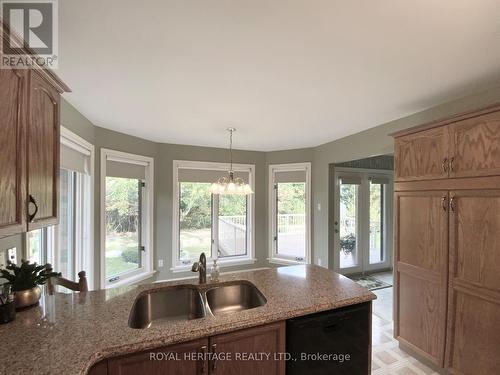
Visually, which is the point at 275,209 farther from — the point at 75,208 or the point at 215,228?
the point at 75,208

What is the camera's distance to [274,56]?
1.61m

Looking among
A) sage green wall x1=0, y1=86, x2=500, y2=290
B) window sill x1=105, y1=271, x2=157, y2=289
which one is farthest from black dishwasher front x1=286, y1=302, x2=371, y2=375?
window sill x1=105, y1=271, x2=157, y2=289

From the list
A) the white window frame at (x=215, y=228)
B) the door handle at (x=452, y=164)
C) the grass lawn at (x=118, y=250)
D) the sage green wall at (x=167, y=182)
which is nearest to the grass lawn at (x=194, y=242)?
the white window frame at (x=215, y=228)

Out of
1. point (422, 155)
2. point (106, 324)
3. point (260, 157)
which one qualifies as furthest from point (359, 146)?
point (106, 324)

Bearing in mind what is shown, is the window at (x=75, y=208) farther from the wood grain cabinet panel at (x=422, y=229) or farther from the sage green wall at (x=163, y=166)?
the wood grain cabinet panel at (x=422, y=229)

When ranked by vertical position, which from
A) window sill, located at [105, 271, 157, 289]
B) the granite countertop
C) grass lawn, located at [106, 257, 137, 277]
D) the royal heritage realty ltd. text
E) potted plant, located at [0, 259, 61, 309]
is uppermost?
potted plant, located at [0, 259, 61, 309]

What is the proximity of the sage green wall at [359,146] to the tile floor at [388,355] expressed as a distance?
1.15m

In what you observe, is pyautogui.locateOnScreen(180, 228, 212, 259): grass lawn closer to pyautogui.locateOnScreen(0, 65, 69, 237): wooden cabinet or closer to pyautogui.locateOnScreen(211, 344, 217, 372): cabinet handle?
pyautogui.locateOnScreen(0, 65, 69, 237): wooden cabinet

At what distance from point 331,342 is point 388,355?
4.59 feet

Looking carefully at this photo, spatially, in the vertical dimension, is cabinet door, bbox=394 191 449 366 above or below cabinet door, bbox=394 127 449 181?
below

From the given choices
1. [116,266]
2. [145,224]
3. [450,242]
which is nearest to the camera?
[450,242]

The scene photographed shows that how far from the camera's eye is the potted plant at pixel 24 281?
1398 millimetres

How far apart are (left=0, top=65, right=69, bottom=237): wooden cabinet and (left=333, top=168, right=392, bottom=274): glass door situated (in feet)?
13.0

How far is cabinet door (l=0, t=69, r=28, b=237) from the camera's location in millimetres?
1076
